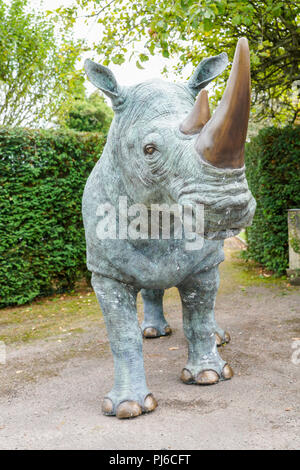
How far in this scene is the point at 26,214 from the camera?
22.0ft

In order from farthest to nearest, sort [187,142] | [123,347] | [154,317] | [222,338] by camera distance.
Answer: [154,317]
[222,338]
[123,347]
[187,142]

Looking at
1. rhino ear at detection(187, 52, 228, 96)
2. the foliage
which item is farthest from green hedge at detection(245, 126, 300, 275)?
the foliage

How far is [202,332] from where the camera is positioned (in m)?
3.25

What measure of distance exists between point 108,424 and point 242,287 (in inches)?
181

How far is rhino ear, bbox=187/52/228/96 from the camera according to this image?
2.74 meters

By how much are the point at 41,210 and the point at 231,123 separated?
214 inches

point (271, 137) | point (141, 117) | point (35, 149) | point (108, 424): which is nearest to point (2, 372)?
point (108, 424)

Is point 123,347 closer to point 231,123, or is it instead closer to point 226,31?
point 231,123

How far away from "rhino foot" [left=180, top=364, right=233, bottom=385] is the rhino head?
57.2 inches

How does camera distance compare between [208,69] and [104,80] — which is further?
[208,69]

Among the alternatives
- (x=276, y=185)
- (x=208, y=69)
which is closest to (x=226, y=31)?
(x=276, y=185)

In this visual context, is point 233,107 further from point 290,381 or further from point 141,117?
point 290,381

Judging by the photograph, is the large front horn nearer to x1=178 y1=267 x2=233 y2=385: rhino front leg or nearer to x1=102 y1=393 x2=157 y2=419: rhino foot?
x1=178 y1=267 x2=233 y2=385: rhino front leg

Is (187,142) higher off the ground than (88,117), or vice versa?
(88,117)
